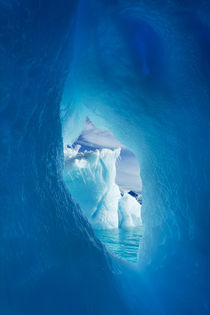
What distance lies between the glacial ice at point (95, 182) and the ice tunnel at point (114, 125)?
10715 millimetres

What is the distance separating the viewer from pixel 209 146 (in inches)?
118

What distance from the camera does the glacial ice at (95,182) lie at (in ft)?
49.3

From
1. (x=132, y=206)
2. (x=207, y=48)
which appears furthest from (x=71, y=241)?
(x=132, y=206)

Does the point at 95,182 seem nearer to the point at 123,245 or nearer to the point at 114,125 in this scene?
the point at 123,245

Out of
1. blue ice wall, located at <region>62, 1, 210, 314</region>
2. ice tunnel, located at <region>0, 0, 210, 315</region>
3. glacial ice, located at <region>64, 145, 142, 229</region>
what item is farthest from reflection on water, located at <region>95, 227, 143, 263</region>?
glacial ice, located at <region>64, 145, 142, 229</region>

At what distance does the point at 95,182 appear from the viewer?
1567cm

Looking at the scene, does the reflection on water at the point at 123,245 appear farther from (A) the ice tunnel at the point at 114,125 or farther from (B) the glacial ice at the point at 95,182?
(B) the glacial ice at the point at 95,182

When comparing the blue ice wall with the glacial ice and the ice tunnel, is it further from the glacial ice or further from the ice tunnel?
the glacial ice

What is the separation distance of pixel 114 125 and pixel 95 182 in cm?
1130

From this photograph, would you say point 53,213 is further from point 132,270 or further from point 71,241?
point 132,270

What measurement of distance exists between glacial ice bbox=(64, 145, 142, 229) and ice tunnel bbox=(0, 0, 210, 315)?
10.7m

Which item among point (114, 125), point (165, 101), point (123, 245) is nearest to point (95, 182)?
point (123, 245)


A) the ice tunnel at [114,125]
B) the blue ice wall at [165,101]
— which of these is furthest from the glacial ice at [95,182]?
the blue ice wall at [165,101]

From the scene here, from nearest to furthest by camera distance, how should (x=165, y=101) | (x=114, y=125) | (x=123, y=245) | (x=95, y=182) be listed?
(x=165, y=101) < (x=114, y=125) < (x=123, y=245) < (x=95, y=182)
